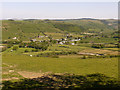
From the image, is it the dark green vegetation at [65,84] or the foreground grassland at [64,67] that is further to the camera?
the foreground grassland at [64,67]

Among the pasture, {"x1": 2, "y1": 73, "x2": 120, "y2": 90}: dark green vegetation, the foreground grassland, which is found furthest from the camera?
the foreground grassland

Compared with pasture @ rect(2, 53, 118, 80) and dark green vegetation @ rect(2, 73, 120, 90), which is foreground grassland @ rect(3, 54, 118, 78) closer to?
pasture @ rect(2, 53, 118, 80)

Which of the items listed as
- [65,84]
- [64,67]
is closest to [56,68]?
[64,67]

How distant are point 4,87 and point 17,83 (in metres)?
4.21

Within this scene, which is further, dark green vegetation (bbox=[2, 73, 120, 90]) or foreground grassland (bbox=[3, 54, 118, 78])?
foreground grassland (bbox=[3, 54, 118, 78])

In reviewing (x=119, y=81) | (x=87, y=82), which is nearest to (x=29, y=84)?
(x=87, y=82)

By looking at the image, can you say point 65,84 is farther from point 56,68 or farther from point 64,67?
point 64,67

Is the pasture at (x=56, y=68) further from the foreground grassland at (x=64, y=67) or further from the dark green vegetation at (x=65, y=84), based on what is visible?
the dark green vegetation at (x=65, y=84)

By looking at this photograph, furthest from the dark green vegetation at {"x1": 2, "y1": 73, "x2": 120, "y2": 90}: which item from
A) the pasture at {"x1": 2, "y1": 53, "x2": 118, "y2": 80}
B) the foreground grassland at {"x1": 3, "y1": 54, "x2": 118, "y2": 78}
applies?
the foreground grassland at {"x1": 3, "y1": 54, "x2": 118, "y2": 78}

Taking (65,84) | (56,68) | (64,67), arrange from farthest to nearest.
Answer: (64,67), (56,68), (65,84)

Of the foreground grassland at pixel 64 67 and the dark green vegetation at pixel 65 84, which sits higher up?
the foreground grassland at pixel 64 67

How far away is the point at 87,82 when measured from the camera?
140 feet

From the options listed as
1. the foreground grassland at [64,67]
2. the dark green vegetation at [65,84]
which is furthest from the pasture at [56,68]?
the dark green vegetation at [65,84]

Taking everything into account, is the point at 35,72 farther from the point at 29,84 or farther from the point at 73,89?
the point at 73,89
